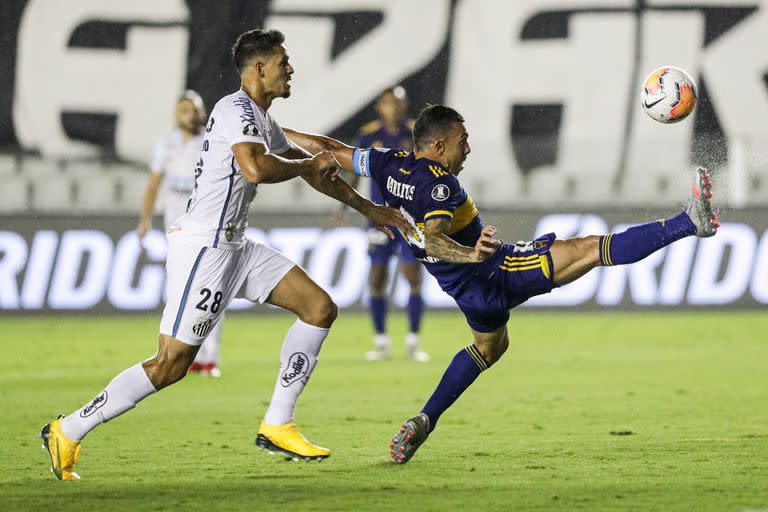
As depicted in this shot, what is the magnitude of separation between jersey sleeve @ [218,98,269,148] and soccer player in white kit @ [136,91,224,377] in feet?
14.2

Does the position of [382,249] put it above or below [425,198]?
below

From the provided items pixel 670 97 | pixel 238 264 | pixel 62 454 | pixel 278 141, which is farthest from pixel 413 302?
pixel 62 454

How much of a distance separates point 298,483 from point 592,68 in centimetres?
1559

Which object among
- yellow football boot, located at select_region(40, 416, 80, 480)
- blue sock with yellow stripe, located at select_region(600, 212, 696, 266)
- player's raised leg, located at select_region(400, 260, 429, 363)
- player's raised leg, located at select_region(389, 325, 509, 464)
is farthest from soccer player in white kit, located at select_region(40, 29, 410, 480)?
player's raised leg, located at select_region(400, 260, 429, 363)

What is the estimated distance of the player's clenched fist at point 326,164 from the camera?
6234mm

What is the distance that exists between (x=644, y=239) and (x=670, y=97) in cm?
129

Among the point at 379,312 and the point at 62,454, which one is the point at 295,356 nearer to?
the point at 62,454

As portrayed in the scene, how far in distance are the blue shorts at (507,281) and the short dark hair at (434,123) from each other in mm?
706

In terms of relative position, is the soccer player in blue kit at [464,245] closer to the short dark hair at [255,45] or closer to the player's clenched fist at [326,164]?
the player's clenched fist at [326,164]

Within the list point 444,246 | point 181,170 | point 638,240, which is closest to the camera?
point 444,246

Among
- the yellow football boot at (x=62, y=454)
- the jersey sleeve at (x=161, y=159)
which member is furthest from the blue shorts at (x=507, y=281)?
the jersey sleeve at (x=161, y=159)

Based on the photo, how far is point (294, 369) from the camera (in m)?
6.54

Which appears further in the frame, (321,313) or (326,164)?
(321,313)

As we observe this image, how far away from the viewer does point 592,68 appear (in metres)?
20.4
